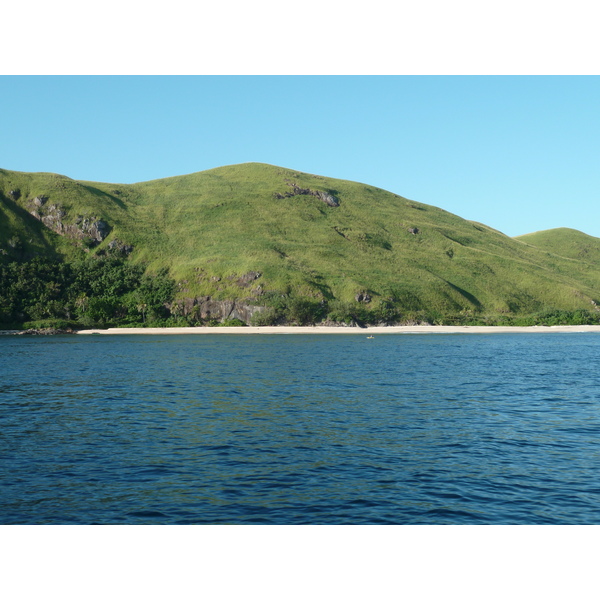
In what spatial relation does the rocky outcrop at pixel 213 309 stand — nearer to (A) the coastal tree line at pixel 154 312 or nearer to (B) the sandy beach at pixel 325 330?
(A) the coastal tree line at pixel 154 312

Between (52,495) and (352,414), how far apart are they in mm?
19735

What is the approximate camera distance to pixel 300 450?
26.1 meters

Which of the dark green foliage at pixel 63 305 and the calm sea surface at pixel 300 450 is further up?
the dark green foliage at pixel 63 305

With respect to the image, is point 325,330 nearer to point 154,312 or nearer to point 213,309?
point 213,309

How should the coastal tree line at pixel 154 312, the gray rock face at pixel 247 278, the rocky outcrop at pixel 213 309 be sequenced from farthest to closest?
the gray rock face at pixel 247 278, the rocky outcrop at pixel 213 309, the coastal tree line at pixel 154 312

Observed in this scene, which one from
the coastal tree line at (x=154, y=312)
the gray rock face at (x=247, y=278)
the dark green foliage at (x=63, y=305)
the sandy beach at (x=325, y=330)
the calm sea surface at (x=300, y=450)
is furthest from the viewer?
the gray rock face at (x=247, y=278)

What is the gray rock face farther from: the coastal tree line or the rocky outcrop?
the coastal tree line

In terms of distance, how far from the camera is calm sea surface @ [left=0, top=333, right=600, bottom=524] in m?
18.2

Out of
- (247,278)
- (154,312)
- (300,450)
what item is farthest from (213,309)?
(300,450)

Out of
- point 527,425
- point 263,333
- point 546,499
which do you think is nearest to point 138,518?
point 546,499

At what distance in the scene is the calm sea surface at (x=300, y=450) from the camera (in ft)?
59.9

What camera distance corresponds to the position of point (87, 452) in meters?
26.0

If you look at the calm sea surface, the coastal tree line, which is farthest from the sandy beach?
the calm sea surface

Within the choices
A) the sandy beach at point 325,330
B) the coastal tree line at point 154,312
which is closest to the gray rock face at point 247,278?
the coastal tree line at point 154,312
